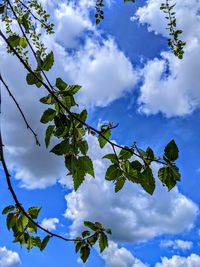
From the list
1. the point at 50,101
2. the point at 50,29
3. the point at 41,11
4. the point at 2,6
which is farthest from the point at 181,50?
the point at 50,101

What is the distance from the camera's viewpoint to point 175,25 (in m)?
7.30

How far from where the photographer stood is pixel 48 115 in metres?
2.80

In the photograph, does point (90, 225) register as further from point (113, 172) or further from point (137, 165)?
point (137, 165)

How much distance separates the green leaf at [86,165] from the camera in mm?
2434

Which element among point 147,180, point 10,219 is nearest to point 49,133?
point 147,180

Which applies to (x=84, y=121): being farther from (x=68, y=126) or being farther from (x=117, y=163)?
(x=117, y=163)

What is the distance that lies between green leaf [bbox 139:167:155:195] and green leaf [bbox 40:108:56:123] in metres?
0.72

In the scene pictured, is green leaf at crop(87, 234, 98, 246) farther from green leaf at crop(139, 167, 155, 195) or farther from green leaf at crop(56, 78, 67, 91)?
green leaf at crop(56, 78, 67, 91)

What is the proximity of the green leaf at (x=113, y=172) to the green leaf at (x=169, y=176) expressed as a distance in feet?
0.94

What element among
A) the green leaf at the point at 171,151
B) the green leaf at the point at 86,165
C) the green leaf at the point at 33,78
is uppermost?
the green leaf at the point at 33,78

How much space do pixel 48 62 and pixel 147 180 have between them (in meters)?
1.02

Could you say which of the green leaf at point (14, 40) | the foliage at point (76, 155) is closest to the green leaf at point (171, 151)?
the foliage at point (76, 155)

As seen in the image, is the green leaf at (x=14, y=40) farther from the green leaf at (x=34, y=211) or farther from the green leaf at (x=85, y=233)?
the green leaf at (x=85, y=233)

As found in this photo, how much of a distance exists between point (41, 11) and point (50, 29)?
2.71 ft
